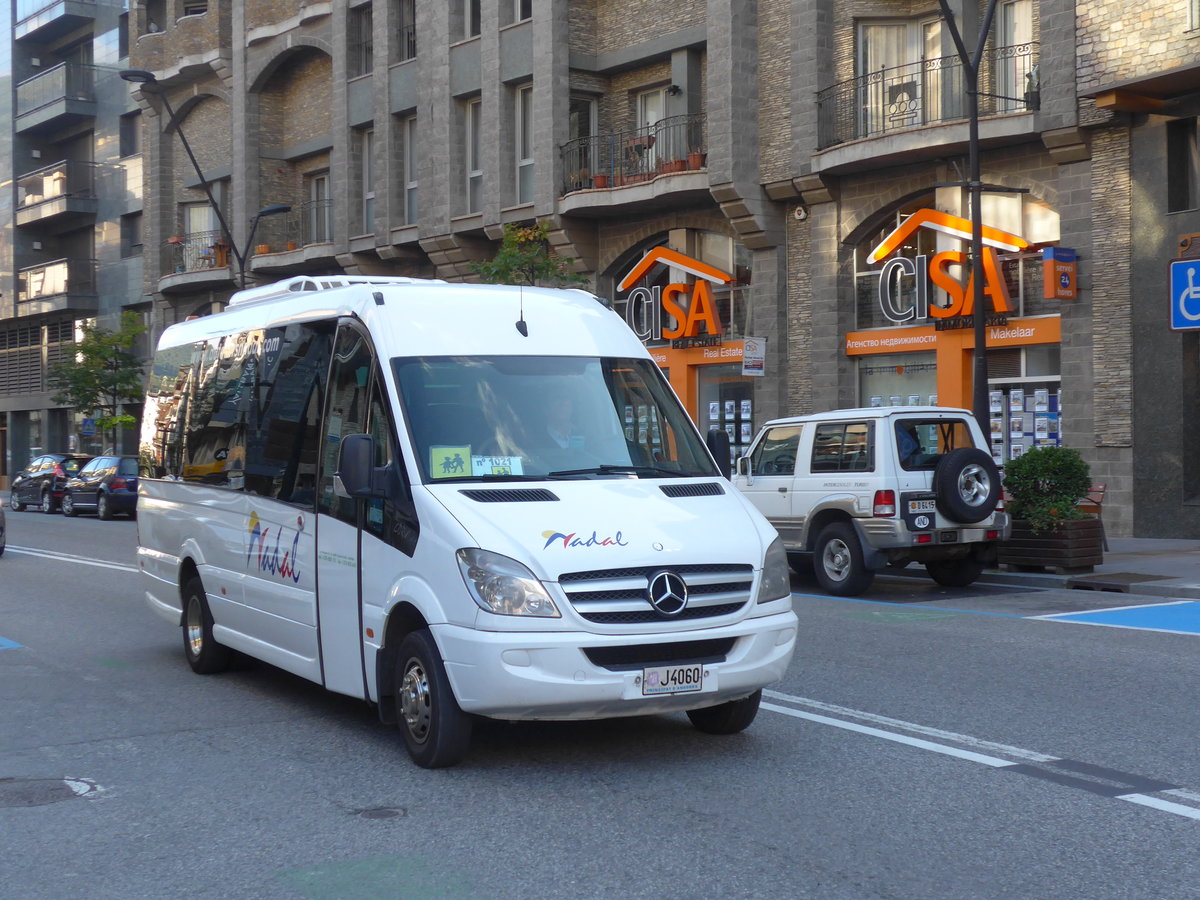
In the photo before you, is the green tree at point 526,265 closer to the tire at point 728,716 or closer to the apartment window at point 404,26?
the apartment window at point 404,26

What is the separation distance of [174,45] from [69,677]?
37724mm

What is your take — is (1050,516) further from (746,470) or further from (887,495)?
(746,470)

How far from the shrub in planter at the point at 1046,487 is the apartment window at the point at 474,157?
17834mm

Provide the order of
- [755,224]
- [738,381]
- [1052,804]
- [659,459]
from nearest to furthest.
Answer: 1. [1052,804]
2. [659,459]
3. [755,224]
4. [738,381]

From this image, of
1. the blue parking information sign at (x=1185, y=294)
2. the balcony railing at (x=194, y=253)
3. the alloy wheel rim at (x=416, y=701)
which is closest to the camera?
the alloy wheel rim at (x=416, y=701)

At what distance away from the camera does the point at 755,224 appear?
26.0 meters

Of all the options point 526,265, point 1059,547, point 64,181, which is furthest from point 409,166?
point 64,181

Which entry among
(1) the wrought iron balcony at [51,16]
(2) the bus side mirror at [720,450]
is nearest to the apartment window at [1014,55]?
(2) the bus side mirror at [720,450]

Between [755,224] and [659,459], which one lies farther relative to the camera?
[755,224]

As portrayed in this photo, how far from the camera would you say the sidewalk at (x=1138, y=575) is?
14.8 meters

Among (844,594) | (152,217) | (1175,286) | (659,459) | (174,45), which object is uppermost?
(174,45)

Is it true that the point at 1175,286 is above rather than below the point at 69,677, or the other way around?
above

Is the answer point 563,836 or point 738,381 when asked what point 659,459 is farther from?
point 738,381

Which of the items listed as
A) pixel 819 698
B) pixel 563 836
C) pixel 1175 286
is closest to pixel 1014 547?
pixel 1175 286
